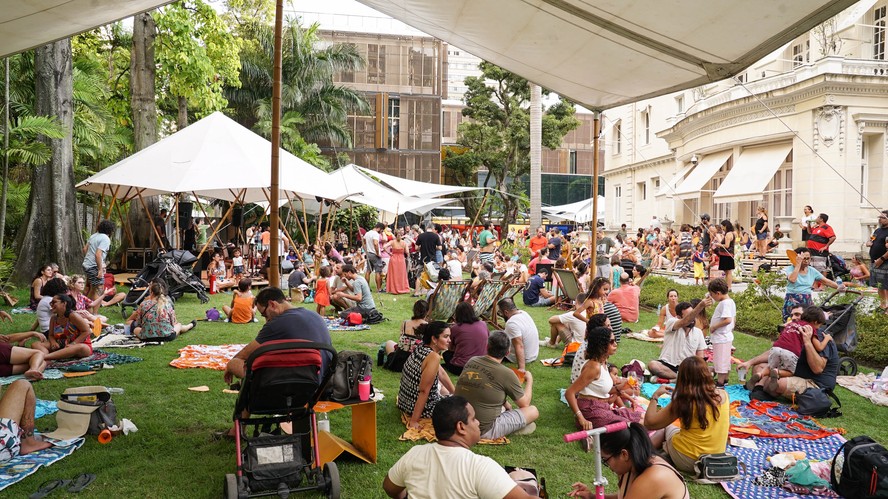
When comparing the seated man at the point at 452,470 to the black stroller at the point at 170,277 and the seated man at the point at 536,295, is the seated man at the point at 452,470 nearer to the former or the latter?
the black stroller at the point at 170,277

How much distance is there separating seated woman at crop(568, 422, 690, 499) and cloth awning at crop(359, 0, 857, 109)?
106 inches

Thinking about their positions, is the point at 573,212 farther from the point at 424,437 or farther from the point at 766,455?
the point at 424,437

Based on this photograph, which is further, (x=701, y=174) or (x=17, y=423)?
(x=701, y=174)

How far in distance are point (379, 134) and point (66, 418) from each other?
1716 inches

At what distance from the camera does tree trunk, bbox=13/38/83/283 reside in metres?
13.9

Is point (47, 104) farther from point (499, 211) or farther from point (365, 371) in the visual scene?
point (499, 211)

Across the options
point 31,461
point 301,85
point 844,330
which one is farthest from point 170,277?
point 301,85

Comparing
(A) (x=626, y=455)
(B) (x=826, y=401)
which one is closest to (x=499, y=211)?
(B) (x=826, y=401)

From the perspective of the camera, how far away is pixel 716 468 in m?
4.94

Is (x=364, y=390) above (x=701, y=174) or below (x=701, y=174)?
below

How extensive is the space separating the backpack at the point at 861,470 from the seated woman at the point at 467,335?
3487 mm

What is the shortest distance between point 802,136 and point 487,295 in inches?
634

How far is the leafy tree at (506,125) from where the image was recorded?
131 feet

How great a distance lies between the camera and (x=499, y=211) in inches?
1780
